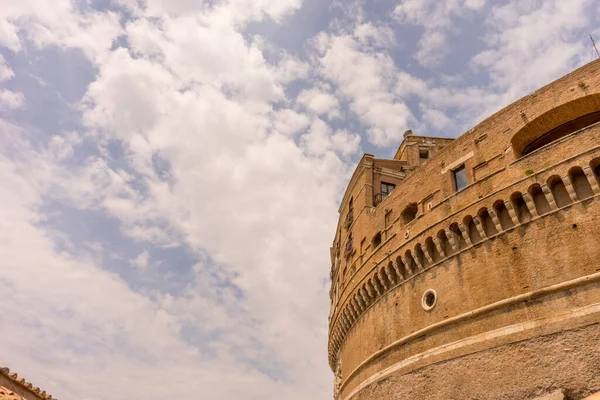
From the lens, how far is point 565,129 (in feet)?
42.5

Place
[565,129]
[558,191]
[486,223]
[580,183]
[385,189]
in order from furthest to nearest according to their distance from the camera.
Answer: [385,189]
[565,129]
[486,223]
[558,191]
[580,183]

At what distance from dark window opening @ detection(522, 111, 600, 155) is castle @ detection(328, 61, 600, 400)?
0.10 ft

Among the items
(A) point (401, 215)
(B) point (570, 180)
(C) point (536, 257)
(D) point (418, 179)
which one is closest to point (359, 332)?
(A) point (401, 215)

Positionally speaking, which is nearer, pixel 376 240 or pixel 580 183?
pixel 580 183

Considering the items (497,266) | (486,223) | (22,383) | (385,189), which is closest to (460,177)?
(486,223)

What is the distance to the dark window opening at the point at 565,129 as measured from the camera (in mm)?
12491

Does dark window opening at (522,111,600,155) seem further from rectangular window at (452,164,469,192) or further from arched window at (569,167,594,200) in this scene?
arched window at (569,167,594,200)

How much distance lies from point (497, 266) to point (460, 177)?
3.40m

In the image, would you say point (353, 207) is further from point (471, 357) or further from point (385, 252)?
point (471, 357)

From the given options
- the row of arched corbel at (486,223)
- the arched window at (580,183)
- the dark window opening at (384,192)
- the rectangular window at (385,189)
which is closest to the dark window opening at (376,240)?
the row of arched corbel at (486,223)

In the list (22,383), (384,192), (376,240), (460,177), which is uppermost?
(384,192)

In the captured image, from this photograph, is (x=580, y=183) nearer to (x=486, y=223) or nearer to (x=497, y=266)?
(x=486, y=223)

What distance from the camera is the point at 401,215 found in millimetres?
15820

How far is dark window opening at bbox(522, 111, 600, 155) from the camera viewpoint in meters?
12.5
